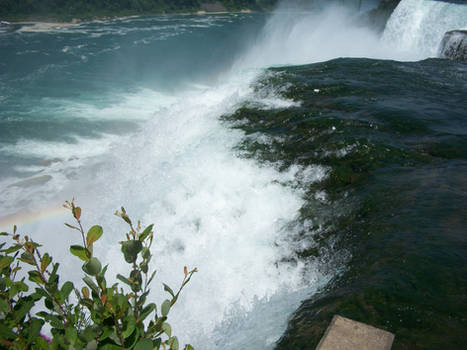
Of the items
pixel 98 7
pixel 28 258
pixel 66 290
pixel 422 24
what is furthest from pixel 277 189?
pixel 98 7

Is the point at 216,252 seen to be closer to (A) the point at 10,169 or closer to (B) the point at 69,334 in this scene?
A: (B) the point at 69,334

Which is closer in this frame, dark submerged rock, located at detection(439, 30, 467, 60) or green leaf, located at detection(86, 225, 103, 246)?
green leaf, located at detection(86, 225, 103, 246)

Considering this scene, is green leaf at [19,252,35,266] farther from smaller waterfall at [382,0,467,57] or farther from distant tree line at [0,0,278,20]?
distant tree line at [0,0,278,20]

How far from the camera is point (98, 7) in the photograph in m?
68.5

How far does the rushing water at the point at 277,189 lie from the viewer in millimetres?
3057

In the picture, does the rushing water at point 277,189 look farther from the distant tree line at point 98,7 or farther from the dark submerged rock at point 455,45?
the distant tree line at point 98,7

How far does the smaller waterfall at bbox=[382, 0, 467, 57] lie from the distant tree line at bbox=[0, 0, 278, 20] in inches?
2230

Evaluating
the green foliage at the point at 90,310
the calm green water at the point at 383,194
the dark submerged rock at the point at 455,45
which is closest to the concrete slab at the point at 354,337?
the calm green water at the point at 383,194

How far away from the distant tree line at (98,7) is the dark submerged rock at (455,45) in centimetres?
6137

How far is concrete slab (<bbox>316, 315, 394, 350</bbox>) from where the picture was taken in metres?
2.07

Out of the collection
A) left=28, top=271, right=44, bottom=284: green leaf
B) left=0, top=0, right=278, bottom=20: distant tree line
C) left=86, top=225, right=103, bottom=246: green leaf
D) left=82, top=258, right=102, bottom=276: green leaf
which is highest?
left=0, top=0, right=278, bottom=20: distant tree line

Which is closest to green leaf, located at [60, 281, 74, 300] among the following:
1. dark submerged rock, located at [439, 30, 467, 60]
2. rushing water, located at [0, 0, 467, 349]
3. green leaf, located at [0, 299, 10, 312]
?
green leaf, located at [0, 299, 10, 312]

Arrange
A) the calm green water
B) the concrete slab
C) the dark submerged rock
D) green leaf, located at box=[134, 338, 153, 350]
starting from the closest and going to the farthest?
green leaf, located at box=[134, 338, 153, 350], the concrete slab, the calm green water, the dark submerged rock

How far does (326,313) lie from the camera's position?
2.60m
